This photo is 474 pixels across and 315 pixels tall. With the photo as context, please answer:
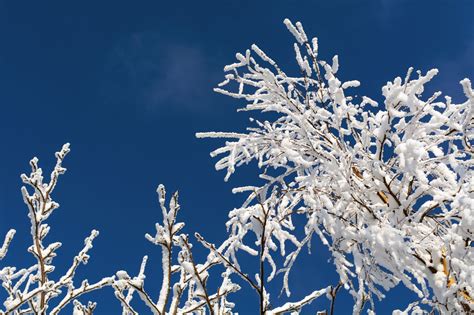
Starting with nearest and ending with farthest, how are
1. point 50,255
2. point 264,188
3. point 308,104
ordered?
point 264,188 → point 308,104 → point 50,255

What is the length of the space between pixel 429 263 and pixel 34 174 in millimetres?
5288

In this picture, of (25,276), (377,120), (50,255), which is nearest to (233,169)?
(377,120)

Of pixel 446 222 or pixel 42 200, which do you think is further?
A: pixel 42 200

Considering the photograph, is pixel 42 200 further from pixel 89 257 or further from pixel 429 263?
pixel 429 263

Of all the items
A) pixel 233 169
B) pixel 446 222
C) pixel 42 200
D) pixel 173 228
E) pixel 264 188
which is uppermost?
pixel 42 200

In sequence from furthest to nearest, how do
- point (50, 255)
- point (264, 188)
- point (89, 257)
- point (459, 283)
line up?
point (89, 257) < point (50, 255) < point (264, 188) < point (459, 283)

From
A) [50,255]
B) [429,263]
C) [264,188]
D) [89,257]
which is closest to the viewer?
[429,263]

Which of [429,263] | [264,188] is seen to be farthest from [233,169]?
[429,263]

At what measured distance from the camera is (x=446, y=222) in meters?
3.70

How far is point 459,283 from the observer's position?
2779 millimetres

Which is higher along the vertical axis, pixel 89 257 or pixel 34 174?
pixel 34 174

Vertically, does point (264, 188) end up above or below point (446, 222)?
above

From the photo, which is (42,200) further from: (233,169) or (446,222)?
(446,222)

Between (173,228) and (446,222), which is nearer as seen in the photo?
(173,228)
